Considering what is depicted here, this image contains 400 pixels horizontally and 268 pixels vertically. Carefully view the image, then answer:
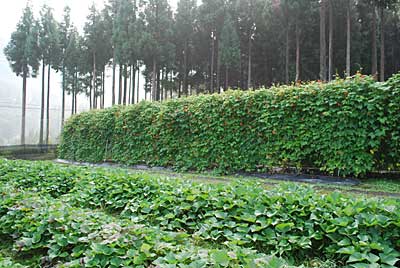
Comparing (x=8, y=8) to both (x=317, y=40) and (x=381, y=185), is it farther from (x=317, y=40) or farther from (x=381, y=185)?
(x=381, y=185)

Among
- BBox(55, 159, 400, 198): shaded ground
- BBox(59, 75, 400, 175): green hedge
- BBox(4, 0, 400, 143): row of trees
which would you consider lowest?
BBox(55, 159, 400, 198): shaded ground

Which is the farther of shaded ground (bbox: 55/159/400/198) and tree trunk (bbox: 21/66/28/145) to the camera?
tree trunk (bbox: 21/66/28/145)

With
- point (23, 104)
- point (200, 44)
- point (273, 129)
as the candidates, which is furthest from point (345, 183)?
point (23, 104)

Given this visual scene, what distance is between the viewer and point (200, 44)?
21.6 meters

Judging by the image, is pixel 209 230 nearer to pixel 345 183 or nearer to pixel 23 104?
pixel 345 183

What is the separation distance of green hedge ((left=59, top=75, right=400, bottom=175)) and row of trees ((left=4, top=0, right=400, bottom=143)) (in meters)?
10.8

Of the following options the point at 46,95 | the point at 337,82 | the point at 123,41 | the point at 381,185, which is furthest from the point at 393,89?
the point at 46,95

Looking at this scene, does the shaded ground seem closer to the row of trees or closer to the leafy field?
the leafy field

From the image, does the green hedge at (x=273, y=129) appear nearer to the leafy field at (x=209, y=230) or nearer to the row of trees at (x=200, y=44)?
the leafy field at (x=209, y=230)

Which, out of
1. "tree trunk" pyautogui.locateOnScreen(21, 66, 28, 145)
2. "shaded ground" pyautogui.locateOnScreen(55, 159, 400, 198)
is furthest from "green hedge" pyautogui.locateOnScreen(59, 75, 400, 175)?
"tree trunk" pyautogui.locateOnScreen(21, 66, 28, 145)

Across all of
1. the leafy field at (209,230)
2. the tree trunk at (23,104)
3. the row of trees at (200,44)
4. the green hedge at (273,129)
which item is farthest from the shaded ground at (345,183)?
the tree trunk at (23,104)

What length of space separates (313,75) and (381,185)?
15.3 meters

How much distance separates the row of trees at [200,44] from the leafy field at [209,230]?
47.0 feet

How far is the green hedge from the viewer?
4719 mm
